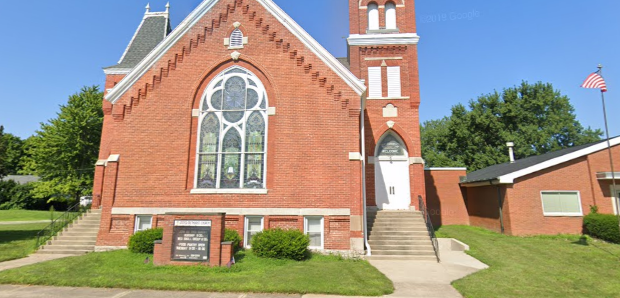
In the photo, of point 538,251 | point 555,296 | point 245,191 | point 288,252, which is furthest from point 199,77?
point 538,251

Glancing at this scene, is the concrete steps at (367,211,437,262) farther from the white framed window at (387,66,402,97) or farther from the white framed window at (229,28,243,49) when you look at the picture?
the white framed window at (229,28,243,49)

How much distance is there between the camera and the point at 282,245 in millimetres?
10422

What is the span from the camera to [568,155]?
15930 mm

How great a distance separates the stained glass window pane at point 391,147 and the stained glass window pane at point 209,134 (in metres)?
8.01

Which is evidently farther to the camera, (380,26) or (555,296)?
(380,26)

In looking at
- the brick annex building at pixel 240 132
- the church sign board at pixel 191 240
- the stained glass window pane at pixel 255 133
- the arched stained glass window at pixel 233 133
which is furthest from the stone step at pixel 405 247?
the church sign board at pixel 191 240

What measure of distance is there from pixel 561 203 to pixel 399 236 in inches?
363

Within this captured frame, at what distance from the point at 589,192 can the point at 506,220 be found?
13.6ft

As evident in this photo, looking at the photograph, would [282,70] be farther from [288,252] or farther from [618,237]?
[618,237]

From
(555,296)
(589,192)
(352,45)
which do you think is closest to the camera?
(555,296)

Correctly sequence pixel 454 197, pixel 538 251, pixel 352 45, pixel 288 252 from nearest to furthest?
pixel 288 252 < pixel 538 251 < pixel 352 45 < pixel 454 197


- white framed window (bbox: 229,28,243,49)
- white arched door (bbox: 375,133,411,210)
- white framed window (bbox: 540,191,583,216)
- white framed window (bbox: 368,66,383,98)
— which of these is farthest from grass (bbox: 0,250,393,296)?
white framed window (bbox: 540,191,583,216)

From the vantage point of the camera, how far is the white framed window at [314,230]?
11.7 meters

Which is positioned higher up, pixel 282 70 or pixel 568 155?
pixel 282 70
